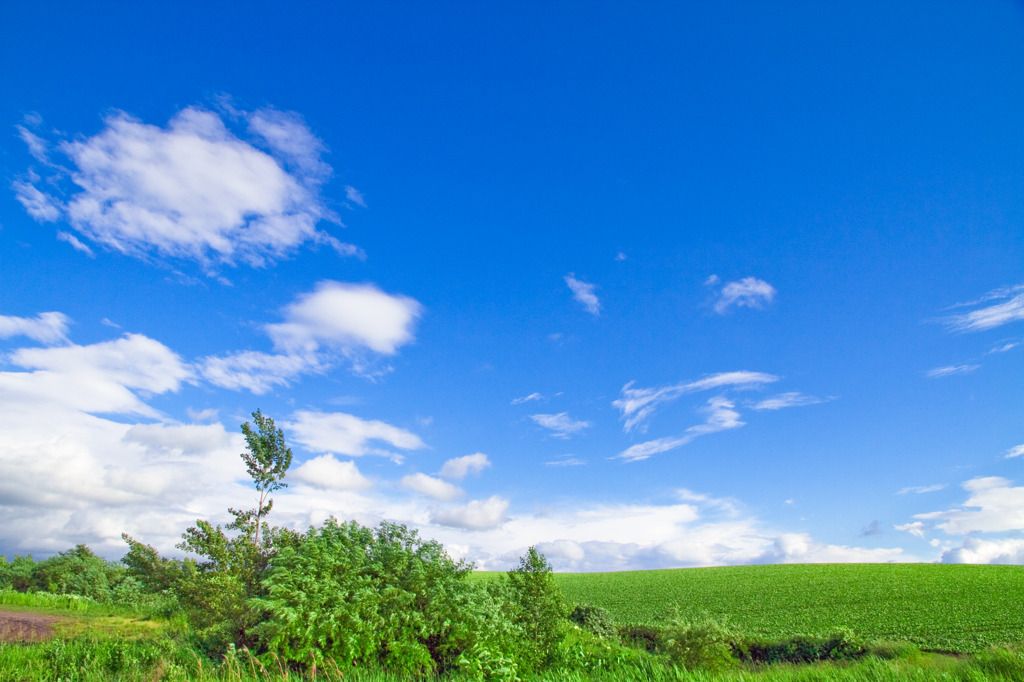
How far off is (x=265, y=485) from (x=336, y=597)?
Answer: 815 cm

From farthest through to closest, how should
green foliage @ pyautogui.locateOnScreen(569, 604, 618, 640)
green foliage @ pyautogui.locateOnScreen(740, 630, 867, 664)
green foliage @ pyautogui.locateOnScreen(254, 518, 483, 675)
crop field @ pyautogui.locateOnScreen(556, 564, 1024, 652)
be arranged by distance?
green foliage @ pyautogui.locateOnScreen(569, 604, 618, 640)
crop field @ pyautogui.locateOnScreen(556, 564, 1024, 652)
green foliage @ pyautogui.locateOnScreen(740, 630, 867, 664)
green foliage @ pyautogui.locateOnScreen(254, 518, 483, 675)

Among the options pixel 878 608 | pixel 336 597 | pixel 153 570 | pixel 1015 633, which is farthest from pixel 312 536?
pixel 878 608

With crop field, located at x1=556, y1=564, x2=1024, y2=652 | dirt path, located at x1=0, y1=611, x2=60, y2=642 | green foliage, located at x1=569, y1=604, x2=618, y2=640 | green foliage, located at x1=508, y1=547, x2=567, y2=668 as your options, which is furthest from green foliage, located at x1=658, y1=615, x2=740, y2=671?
dirt path, located at x1=0, y1=611, x2=60, y2=642

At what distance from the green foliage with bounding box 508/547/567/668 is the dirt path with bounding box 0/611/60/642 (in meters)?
18.5

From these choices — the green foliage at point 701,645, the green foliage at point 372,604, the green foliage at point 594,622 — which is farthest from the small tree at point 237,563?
the green foliage at point 594,622

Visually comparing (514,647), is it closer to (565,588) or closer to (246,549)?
(246,549)


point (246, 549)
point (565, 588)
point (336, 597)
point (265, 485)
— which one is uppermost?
point (265, 485)

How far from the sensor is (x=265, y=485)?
885 inches

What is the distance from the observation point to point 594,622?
129 feet

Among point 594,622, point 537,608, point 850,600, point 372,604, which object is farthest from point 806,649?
point 372,604

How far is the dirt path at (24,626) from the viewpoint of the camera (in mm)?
19453

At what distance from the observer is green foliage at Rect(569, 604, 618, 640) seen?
37562mm

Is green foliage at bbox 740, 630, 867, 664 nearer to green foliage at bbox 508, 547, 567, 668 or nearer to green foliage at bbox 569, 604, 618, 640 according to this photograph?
green foliage at bbox 569, 604, 618, 640

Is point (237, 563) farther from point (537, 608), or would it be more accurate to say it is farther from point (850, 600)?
point (850, 600)
